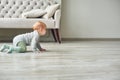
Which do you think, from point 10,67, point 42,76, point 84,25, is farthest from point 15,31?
point 42,76

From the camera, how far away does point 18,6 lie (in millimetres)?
5113

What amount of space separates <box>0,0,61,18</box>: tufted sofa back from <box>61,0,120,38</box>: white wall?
0.38m

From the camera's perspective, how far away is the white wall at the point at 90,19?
539 cm

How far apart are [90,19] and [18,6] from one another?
1421mm

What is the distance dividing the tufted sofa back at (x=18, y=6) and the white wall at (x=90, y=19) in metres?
0.38

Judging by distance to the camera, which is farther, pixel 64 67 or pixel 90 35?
pixel 90 35

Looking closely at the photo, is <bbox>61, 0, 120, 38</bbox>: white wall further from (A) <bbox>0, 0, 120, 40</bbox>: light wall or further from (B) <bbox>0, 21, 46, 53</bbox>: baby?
(B) <bbox>0, 21, 46, 53</bbox>: baby

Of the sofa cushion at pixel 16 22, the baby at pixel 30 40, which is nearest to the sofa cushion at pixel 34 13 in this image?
the sofa cushion at pixel 16 22

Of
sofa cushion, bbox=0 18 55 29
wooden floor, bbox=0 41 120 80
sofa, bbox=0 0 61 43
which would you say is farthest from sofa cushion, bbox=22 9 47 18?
wooden floor, bbox=0 41 120 80

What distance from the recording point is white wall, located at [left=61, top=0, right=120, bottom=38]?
212 inches

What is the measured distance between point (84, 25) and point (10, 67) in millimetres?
3302

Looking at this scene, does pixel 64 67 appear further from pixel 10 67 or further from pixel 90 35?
pixel 90 35

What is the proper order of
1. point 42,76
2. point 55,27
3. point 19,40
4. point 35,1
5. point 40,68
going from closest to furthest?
point 42,76 < point 40,68 < point 19,40 < point 55,27 < point 35,1

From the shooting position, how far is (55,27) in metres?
4.57
